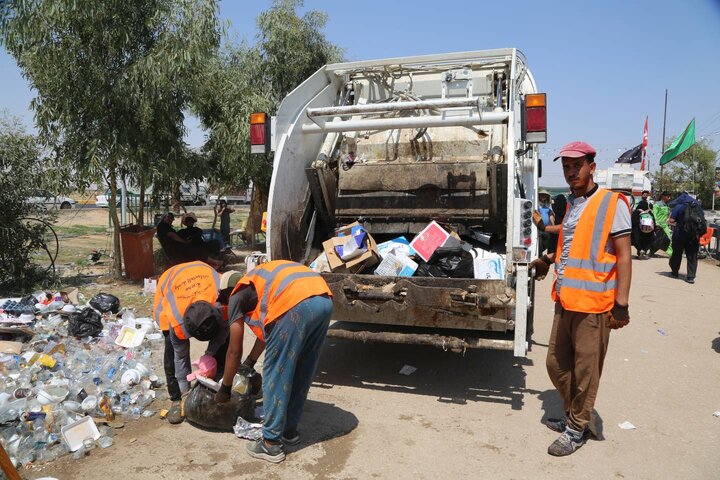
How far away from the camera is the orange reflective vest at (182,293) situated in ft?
11.2

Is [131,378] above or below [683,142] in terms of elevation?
below

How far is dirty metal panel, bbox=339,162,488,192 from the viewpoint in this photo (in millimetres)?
4609

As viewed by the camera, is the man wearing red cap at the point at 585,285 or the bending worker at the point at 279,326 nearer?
the bending worker at the point at 279,326

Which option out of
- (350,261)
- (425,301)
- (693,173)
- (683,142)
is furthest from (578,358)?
(693,173)

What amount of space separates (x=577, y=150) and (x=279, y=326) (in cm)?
194

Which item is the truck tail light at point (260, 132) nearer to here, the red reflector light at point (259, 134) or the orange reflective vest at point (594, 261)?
the red reflector light at point (259, 134)

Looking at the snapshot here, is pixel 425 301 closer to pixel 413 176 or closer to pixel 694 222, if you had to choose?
pixel 413 176

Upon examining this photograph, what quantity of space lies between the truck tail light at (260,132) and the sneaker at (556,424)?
2814 mm

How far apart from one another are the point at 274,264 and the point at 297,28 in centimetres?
917

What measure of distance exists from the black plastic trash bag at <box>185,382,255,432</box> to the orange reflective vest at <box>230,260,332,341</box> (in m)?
0.58

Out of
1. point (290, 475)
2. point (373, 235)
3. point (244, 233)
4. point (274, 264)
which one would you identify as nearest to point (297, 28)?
point (244, 233)

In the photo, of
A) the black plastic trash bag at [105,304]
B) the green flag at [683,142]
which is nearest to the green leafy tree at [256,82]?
the black plastic trash bag at [105,304]

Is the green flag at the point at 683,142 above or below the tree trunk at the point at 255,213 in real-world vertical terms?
above

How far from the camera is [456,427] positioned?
3613 millimetres
